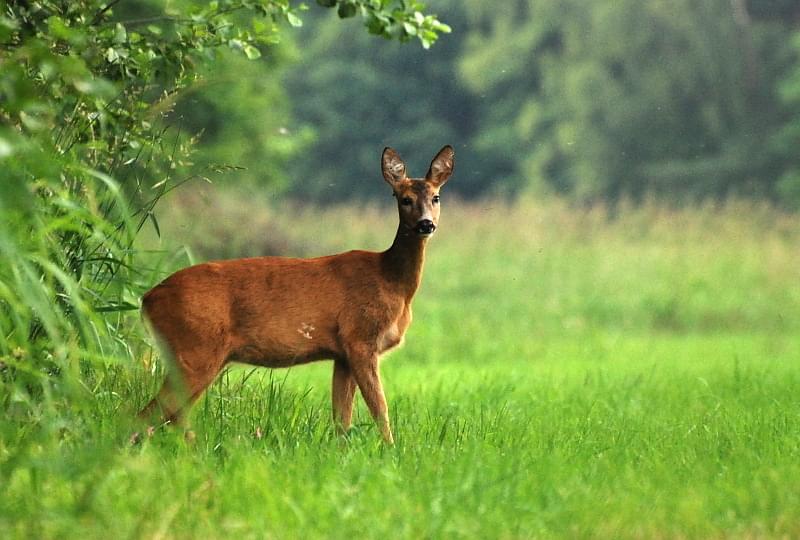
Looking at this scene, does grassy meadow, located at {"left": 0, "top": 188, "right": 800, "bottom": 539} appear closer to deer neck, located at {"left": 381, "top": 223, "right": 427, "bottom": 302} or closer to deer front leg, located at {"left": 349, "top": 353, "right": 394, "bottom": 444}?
deer front leg, located at {"left": 349, "top": 353, "right": 394, "bottom": 444}

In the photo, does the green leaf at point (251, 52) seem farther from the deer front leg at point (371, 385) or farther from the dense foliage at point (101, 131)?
the deer front leg at point (371, 385)

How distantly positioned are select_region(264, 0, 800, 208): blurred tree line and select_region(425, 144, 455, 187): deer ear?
24834mm

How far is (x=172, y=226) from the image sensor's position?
18438 mm

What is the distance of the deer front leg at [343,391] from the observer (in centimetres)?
641

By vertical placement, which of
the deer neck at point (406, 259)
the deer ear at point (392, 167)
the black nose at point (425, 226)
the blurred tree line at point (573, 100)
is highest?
the blurred tree line at point (573, 100)

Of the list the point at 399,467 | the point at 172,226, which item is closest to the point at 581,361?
the point at 399,467

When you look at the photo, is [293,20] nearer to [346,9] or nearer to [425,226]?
[346,9]

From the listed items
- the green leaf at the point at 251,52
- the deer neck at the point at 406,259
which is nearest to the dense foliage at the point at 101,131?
the green leaf at the point at 251,52

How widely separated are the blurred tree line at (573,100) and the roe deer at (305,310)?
25.1m

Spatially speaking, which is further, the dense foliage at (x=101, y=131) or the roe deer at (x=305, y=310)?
the roe deer at (x=305, y=310)

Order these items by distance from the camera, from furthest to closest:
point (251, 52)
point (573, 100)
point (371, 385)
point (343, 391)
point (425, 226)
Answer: point (573, 100)
point (251, 52)
point (343, 391)
point (425, 226)
point (371, 385)

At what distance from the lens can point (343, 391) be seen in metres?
6.44

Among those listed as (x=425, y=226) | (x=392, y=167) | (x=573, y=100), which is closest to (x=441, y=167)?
(x=392, y=167)

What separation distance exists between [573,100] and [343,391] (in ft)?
112
